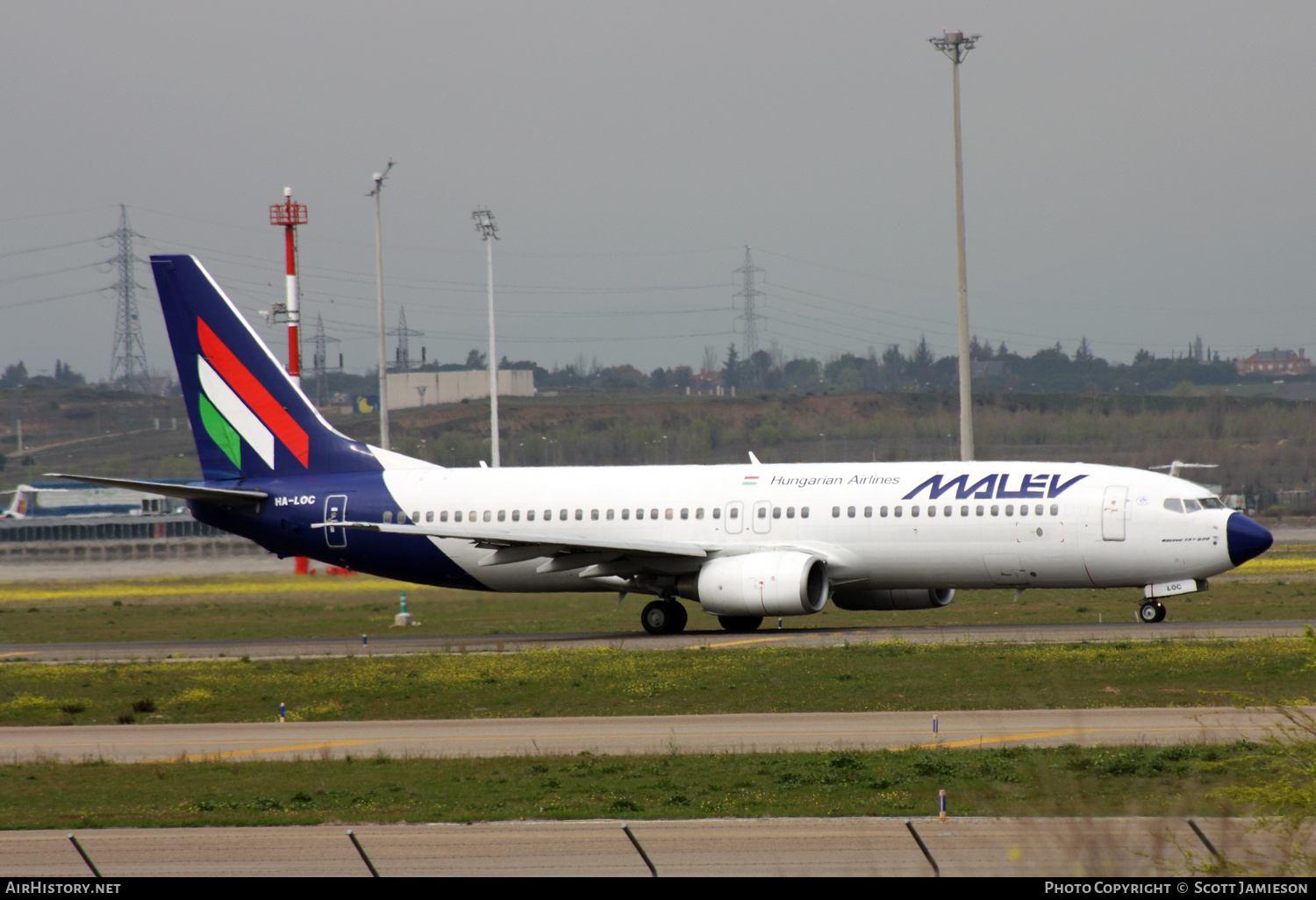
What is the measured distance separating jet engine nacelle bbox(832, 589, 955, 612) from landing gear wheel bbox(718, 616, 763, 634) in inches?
85.3

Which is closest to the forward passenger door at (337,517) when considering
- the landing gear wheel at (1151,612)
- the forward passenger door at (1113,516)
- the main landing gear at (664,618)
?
the main landing gear at (664,618)

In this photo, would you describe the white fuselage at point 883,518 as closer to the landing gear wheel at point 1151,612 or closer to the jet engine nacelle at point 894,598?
the landing gear wheel at point 1151,612

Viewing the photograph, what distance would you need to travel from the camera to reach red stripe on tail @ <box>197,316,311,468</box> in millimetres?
41594

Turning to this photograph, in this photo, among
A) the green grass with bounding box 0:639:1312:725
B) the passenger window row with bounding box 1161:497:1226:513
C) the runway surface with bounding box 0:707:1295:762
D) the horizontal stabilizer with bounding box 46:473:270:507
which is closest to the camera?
the runway surface with bounding box 0:707:1295:762

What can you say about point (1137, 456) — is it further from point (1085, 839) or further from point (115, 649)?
point (1085, 839)

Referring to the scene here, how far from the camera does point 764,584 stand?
34656 mm

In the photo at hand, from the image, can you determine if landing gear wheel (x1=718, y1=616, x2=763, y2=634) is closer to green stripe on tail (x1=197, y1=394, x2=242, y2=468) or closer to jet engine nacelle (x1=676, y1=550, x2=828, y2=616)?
jet engine nacelle (x1=676, y1=550, x2=828, y2=616)

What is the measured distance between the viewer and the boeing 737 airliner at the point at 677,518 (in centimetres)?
3425

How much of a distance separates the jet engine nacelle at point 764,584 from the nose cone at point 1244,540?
9607 millimetres

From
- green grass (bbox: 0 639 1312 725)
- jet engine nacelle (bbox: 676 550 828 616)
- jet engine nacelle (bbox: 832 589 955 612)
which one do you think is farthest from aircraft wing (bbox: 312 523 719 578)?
green grass (bbox: 0 639 1312 725)

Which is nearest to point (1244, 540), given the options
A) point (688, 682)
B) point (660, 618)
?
point (660, 618)

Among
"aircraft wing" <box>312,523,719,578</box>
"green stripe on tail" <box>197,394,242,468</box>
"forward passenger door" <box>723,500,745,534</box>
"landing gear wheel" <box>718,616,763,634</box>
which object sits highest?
"green stripe on tail" <box>197,394,242,468</box>
